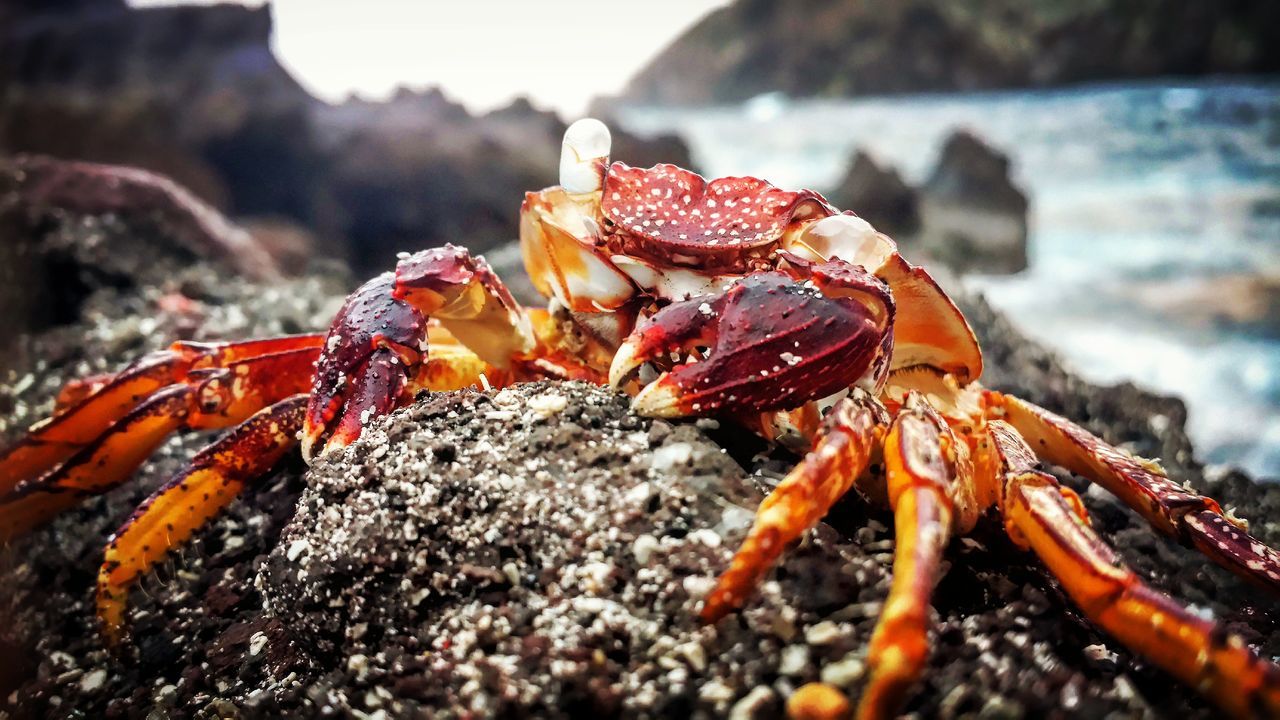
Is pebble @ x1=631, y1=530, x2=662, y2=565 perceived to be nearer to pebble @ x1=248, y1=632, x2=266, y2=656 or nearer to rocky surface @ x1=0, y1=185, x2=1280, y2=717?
rocky surface @ x1=0, y1=185, x2=1280, y2=717

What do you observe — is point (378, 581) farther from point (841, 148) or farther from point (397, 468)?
point (841, 148)

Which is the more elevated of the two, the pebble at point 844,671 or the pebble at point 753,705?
the pebble at point 844,671

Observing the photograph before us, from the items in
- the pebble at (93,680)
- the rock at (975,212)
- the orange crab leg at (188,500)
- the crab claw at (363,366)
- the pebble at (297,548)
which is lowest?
the rock at (975,212)

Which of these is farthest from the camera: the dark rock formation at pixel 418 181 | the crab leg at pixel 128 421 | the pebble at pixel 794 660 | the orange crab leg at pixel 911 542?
the dark rock formation at pixel 418 181

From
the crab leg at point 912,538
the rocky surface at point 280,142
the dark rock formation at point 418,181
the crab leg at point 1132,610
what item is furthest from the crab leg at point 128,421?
the dark rock formation at point 418,181

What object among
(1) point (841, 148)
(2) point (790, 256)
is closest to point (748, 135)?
(1) point (841, 148)

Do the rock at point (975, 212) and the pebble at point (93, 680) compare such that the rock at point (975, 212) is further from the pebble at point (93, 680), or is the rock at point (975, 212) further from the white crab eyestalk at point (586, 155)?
the pebble at point (93, 680)
